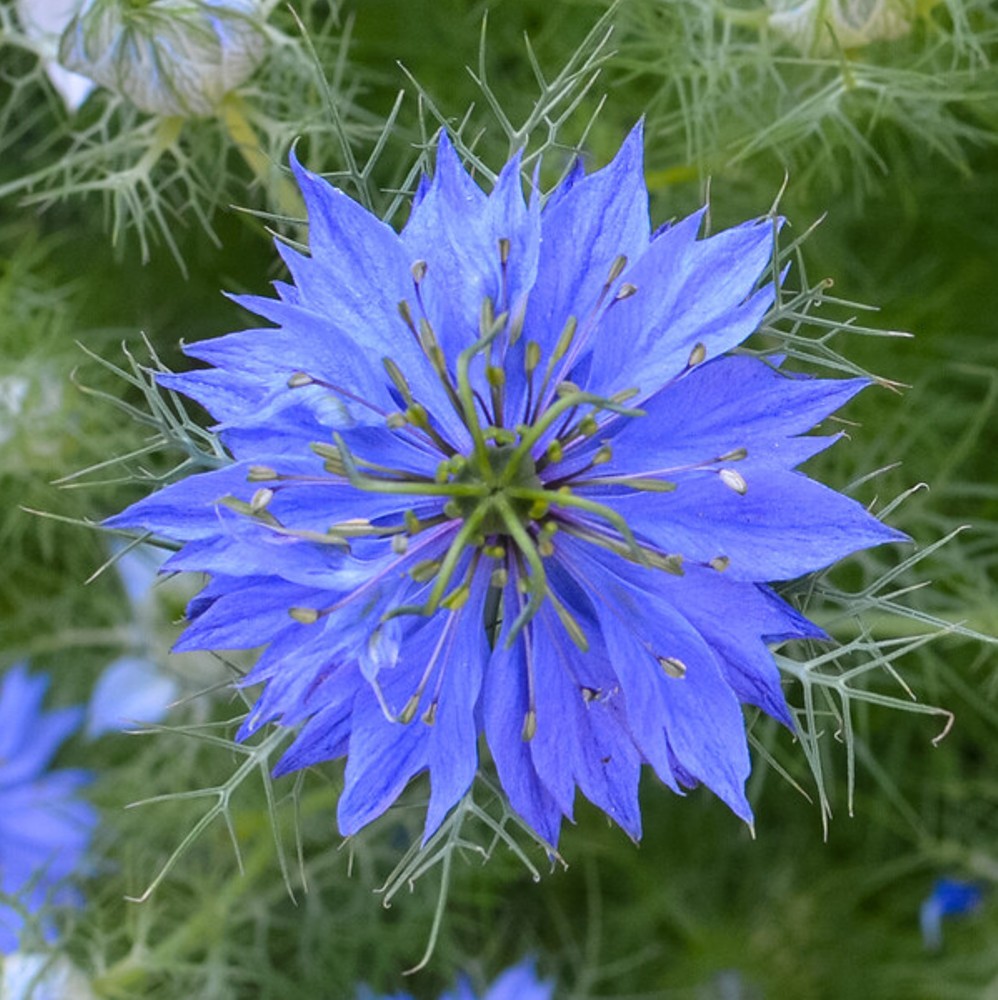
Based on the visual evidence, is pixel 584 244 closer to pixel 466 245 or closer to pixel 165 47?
pixel 466 245

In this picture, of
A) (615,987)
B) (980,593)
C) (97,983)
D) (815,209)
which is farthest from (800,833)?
(97,983)

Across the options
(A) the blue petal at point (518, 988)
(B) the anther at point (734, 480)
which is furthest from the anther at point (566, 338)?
(A) the blue petal at point (518, 988)

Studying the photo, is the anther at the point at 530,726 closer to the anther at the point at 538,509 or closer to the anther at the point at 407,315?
the anther at the point at 538,509

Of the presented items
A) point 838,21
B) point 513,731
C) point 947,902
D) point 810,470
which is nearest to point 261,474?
point 513,731

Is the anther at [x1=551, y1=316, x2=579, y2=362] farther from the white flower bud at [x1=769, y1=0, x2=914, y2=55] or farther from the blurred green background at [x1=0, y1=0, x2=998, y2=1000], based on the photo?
the blurred green background at [x1=0, y1=0, x2=998, y2=1000]

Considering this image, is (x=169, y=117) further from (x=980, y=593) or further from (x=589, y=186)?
(x=980, y=593)

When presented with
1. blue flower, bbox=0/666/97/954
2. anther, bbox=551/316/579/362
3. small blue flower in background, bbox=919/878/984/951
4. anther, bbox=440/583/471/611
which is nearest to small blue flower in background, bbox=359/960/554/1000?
blue flower, bbox=0/666/97/954
